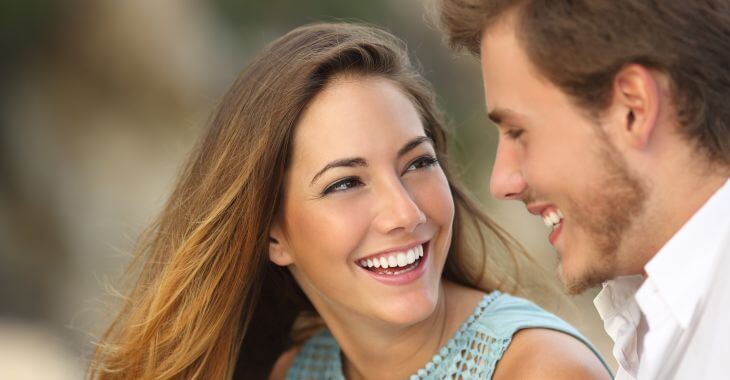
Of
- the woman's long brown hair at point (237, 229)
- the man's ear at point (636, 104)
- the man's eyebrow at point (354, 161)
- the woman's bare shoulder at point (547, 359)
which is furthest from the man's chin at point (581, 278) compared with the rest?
the woman's long brown hair at point (237, 229)

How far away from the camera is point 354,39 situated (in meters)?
3.19

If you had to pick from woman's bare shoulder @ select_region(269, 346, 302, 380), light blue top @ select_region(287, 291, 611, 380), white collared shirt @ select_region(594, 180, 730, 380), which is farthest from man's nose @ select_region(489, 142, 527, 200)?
woman's bare shoulder @ select_region(269, 346, 302, 380)

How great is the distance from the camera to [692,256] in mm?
2182

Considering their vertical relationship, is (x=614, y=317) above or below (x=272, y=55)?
below

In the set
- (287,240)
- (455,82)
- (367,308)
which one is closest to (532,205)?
(367,308)

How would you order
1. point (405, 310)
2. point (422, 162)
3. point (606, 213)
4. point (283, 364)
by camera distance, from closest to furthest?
point (606, 213) < point (405, 310) < point (422, 162) < point (283, 364)

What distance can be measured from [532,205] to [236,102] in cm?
115

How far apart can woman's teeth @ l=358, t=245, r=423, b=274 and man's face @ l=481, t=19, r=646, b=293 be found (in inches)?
22.5

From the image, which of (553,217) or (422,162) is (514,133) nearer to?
(553,217)

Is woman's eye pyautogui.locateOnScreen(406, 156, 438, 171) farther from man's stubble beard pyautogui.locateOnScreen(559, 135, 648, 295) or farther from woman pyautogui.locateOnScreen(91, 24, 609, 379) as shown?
man's stubble beard pyautogui.locateOnScreen(559, 135, 648, 295)

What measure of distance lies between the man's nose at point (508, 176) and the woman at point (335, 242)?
42cm

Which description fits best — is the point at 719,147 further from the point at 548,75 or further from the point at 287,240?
the point at 287,240

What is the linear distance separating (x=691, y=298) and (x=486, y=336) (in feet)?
3.26

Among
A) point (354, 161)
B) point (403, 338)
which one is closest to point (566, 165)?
point (354, 161)
